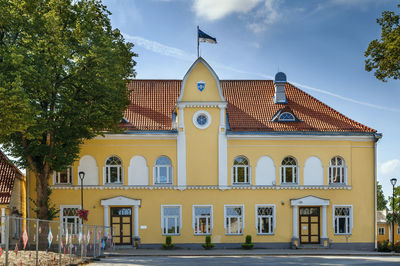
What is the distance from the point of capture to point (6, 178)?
3497 cm

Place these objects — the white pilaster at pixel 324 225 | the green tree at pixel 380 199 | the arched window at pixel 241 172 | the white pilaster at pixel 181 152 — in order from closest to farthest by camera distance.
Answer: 1. the white pilaster at pixel 181 152
2. the white pilaster at pixel 324 225
3. the arched window at pixel 241 172
4. the green tree at pixel 380 199

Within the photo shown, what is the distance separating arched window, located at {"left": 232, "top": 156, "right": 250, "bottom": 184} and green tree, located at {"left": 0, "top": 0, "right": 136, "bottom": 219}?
30.4 feet

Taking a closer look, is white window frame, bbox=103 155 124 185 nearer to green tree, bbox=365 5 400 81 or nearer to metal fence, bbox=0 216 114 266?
metal fence, bbox=0 216 114 266

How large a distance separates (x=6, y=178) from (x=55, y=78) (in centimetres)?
1041

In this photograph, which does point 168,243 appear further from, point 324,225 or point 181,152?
point 324,225

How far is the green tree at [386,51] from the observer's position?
61.9ft

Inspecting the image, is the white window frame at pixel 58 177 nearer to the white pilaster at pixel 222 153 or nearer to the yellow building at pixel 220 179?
the yellow building at pixel 220 179

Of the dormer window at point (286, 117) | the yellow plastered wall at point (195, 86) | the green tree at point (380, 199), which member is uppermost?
the yellow plastered wall at point (195, 86)

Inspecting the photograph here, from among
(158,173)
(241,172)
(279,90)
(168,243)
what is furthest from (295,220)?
(158,173)

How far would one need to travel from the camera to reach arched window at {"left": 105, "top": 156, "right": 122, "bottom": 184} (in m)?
36.5

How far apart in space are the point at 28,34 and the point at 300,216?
70.7 ft

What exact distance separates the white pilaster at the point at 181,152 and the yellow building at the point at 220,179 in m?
0.07

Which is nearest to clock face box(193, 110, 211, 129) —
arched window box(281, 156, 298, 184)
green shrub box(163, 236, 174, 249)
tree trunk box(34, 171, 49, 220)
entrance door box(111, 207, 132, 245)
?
arched window box(281, 156, 298, 184)

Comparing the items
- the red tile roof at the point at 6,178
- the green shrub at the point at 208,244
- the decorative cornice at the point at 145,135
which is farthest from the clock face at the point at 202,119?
the red tile roof at the point at 6,178
